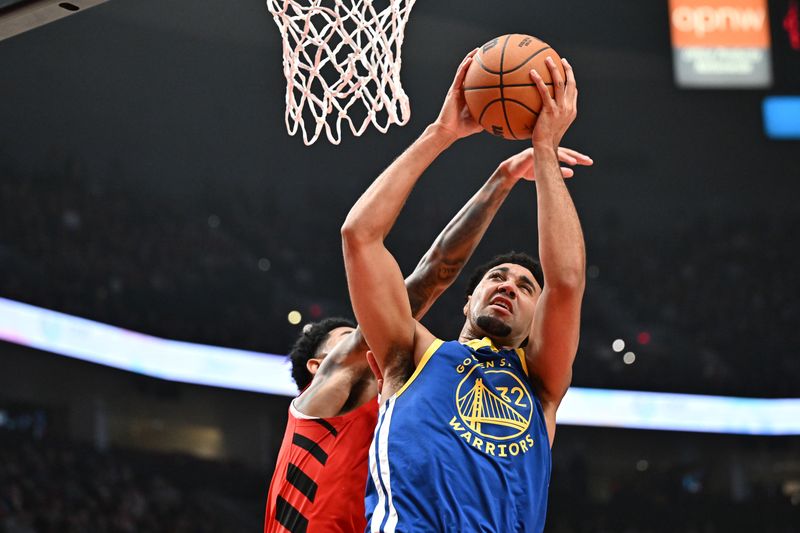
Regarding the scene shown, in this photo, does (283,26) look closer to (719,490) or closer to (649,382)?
(649,382)

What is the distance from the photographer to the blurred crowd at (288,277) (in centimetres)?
1321

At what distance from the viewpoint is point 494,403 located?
289 centimetres

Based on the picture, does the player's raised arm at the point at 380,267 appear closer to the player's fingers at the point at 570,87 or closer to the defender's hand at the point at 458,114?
the defender's hand at the point at 458,114

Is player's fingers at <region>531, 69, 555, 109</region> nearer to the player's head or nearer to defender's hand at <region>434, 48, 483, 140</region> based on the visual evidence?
defender's hand at <region>434, 48, 483, 140</region>

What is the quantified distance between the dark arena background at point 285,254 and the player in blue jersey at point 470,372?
31.1 ft

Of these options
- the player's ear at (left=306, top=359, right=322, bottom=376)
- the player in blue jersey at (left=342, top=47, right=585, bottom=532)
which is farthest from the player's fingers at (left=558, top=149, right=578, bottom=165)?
the player's ear at (left=306, top=359, right=322, bottom=376)

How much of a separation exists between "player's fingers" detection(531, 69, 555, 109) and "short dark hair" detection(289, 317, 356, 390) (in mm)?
1597

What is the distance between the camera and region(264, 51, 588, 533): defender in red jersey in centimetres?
357

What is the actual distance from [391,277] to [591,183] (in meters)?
14.5

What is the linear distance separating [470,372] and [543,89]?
2.89 ft

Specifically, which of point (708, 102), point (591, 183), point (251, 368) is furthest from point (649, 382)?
point (251, 368)

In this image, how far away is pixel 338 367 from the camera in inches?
148

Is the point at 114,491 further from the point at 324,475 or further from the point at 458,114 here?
the point at 458,114

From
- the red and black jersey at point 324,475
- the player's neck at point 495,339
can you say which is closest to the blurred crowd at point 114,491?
the red and black jersey at point 324,475
